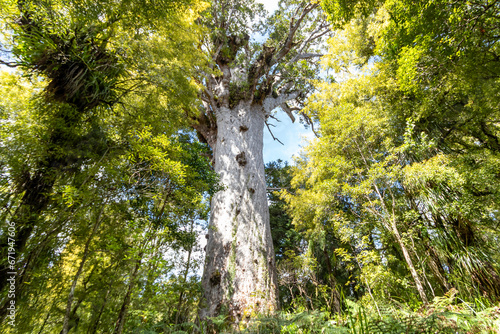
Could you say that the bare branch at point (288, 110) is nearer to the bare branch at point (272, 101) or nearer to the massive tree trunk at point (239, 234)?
the bare branch at point (272, 101)

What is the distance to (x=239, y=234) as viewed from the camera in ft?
12.5

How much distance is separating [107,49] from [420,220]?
557 centimetres

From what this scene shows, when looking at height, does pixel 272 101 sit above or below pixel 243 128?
above

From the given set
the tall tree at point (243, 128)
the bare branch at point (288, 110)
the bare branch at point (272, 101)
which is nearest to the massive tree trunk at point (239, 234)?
the tall tree at point (243, 128)

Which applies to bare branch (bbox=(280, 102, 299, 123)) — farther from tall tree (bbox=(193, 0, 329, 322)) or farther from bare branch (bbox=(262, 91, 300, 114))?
bare branch (bbox=(262, 91, 300, 114))

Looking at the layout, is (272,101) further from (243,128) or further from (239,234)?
(239,234)

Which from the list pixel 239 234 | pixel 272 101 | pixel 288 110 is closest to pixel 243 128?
pixel 272 101

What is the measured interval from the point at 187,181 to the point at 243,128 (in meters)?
2.49

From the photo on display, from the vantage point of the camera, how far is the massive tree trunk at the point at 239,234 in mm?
3133

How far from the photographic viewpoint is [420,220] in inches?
140

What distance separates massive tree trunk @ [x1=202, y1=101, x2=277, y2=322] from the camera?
10.3ft

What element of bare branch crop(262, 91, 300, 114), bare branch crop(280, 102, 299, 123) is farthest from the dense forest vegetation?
bare branch crop(280, 102, 299, 123)

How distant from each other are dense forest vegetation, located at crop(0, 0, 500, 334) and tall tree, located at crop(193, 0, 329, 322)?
0.04 m

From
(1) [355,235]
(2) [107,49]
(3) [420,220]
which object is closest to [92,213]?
(2) [107,49]
